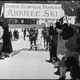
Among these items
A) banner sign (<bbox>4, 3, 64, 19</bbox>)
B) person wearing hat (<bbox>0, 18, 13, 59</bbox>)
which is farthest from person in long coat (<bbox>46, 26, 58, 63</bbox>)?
banner sign (<bbox>4, 3, 64, 19</bbox>)

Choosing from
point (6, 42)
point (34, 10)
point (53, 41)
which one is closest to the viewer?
point (53, 41)

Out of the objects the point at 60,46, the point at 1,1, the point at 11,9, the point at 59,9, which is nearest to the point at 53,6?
the point at 59,9

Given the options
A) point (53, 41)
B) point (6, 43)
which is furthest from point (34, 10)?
point (53, 41)

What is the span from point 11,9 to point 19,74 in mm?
38068

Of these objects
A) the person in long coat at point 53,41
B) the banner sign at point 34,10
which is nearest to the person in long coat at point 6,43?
the person in long coat at point 53,41

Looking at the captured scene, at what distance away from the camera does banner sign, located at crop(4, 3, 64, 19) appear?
46.9 m

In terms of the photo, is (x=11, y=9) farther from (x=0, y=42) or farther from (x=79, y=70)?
(x=79, y=70)

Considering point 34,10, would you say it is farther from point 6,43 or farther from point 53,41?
point 53,41

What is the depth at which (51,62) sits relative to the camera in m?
13.3

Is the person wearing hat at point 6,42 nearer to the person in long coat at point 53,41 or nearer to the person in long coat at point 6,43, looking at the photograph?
the person in long coat at point 6,43

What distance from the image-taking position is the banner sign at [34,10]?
46906 mm

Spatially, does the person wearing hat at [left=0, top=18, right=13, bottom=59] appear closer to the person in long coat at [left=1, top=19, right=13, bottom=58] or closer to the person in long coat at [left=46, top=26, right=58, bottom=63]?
the person in long coat at [left=1, top=19, right=13, bottom=58]

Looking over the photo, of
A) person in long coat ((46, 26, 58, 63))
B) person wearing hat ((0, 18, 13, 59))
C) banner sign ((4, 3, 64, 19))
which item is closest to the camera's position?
person in long coat ((46, 26, 58, 63))

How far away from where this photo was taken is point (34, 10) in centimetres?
4766
